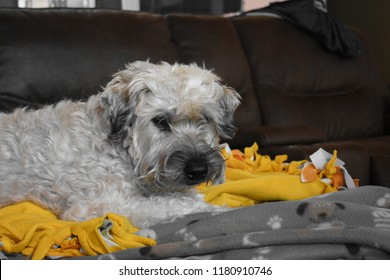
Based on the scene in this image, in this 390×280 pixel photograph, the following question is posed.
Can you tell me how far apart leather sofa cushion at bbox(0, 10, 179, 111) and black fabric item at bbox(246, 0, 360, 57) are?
1397mm

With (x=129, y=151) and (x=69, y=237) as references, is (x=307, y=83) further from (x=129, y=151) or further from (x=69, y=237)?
(x=69, y=237)

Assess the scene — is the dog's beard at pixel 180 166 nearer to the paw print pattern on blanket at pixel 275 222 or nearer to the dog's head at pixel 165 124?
the dog's head at pixel 165 124

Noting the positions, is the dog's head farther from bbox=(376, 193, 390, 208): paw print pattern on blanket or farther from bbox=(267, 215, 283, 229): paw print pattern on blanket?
bbox=(376, 193, 390, 208): paw print pattern on blanket

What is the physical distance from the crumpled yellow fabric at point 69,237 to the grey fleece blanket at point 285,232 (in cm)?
11

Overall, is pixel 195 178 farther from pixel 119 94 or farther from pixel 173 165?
pixel 119 94

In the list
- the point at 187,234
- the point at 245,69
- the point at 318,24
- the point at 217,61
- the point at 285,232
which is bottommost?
the point at 245,69

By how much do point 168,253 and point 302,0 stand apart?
12.2 feet

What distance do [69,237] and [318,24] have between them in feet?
11.3

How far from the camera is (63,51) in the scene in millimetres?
3684

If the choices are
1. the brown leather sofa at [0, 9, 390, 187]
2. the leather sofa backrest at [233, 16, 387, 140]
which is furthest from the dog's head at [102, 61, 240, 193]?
the leather sofa backrest at [233, 16, 387, 140]

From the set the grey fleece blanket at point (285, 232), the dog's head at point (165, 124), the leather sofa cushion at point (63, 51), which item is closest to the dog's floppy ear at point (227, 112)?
the dog's head at point (165, 124)

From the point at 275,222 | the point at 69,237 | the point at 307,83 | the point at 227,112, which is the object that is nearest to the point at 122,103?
the point at 227,112

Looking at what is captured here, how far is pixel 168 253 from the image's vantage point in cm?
190

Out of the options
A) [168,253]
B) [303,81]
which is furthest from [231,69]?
[168,253]
